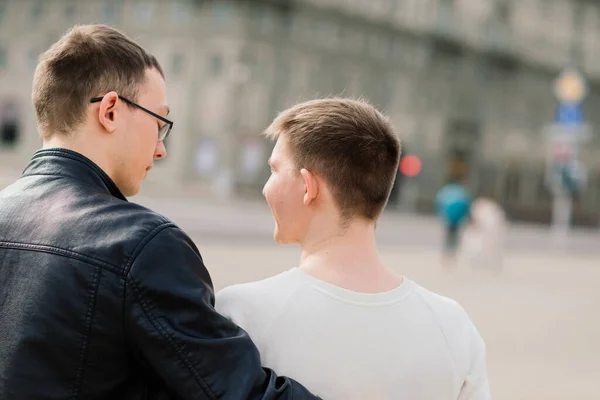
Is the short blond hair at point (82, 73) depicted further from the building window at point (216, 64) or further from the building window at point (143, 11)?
the building window at point (143, 11)

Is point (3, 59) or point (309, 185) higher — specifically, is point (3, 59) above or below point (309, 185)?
above

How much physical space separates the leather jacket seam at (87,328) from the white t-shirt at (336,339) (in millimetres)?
337

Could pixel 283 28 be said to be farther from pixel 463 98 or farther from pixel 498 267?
pixel 498 267

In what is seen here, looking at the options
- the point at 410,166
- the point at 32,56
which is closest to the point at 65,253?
→ the point at 410,166

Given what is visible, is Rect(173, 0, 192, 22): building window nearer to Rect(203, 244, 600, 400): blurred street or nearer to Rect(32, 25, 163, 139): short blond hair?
Rect(203, 244, 600, 400): blurred street

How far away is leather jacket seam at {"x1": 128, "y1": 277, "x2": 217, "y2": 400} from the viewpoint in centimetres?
176

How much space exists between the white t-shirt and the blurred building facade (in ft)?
131

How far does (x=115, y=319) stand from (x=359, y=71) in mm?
48580

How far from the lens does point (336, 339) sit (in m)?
2.00

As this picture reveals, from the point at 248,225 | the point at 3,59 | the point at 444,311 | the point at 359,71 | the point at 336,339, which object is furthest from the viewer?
the point at 3,59

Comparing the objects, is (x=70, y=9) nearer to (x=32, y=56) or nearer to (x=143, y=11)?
(x=32, y=56)

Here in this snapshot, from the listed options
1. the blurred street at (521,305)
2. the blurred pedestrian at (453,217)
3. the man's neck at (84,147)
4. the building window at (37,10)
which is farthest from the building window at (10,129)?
the man's neck at (84,147)

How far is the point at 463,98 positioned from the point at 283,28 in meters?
13.7

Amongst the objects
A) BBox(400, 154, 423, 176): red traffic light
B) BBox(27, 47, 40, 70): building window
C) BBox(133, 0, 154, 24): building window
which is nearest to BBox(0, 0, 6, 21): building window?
BBox(27, 47, 40, 70): building window
